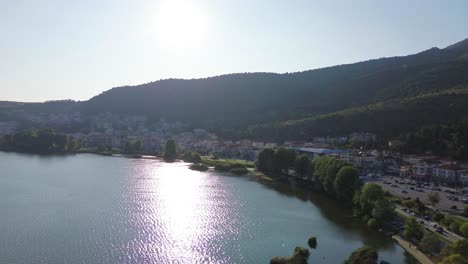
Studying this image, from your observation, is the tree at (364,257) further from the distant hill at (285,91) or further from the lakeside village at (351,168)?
the distant hill at (285,91)

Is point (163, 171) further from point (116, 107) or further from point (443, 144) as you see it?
point (116, 107)

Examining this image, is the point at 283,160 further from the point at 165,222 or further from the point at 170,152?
the point at 170,152

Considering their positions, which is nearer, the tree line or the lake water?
the lake water

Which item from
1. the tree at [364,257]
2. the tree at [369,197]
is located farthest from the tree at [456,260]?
the tree at [369,197]

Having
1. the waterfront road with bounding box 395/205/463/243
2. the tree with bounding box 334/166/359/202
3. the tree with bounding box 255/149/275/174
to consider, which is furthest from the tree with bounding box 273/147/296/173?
the waterfront road with bounding box 395/205/463/243

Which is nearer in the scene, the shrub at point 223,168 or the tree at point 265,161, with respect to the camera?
the tree at point 265,161

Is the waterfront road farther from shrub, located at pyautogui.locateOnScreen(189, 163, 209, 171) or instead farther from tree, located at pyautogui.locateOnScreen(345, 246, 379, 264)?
shrub, located at pyautogui.locateOnScreen(189, 163, 209, 171)

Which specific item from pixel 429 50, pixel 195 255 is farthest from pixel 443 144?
pixel 429 50
